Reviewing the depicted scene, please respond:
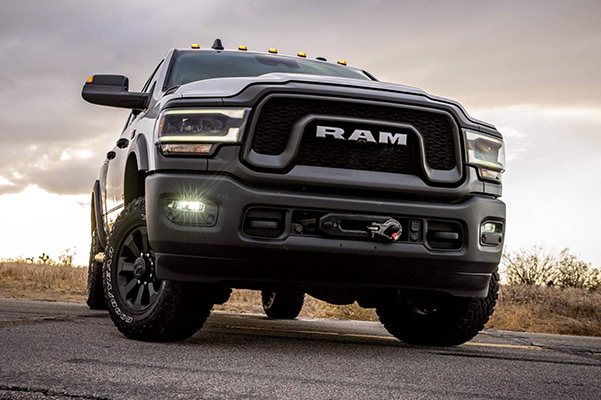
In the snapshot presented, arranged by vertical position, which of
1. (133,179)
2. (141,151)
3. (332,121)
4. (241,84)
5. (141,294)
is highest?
(241,84)

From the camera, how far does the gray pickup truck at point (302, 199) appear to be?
3799 mm

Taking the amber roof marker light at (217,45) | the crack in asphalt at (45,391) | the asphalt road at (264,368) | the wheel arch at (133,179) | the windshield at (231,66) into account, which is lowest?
the asphalt road at (264,368)

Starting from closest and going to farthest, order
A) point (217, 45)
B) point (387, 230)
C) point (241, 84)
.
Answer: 1. point (387, 230)
2. point (241, 84)
3. point (217, 45)

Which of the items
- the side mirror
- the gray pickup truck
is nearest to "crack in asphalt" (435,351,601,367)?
the gray pickup truck

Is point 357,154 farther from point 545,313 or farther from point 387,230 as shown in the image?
point 545,313

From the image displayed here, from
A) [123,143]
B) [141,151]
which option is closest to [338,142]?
[141,151]

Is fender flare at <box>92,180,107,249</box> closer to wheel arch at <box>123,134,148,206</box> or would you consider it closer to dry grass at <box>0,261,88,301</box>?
wheel arch at <box>123,134,148,206</box>

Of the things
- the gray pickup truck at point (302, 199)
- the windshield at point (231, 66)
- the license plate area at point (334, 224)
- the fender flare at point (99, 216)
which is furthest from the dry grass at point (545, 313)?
the license plate area at point (334, 224)

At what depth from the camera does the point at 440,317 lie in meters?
4.92

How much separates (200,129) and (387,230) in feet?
3.92

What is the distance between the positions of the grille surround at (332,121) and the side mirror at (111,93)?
64.0 inches

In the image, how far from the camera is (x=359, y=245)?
3859 mm

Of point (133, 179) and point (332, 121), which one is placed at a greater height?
point (332, 121)

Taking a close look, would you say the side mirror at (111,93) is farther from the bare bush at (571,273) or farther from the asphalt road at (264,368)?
the bare bush at (571,273)
